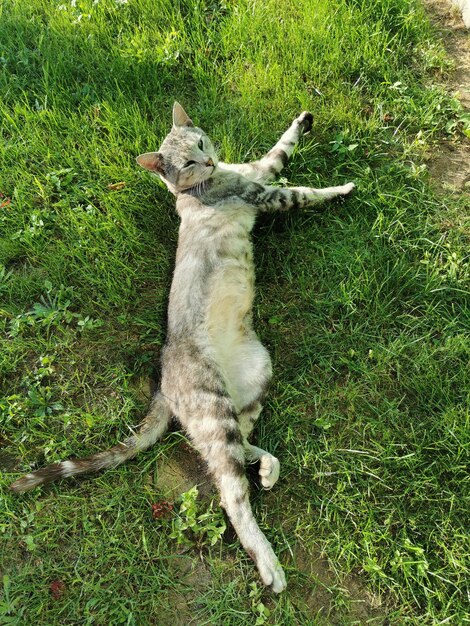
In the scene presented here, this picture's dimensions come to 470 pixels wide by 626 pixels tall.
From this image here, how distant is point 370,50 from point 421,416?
2533 millimetres

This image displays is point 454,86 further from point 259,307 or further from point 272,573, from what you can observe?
point 272,573

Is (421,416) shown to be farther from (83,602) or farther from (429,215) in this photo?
(83,602)

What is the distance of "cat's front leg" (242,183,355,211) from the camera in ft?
9.87

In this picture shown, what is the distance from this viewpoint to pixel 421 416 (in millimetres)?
2486

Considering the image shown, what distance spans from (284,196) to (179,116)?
33.9 inches

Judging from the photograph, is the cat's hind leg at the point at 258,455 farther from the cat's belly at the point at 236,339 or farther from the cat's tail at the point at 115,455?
the cat's tail at the point at 115,455

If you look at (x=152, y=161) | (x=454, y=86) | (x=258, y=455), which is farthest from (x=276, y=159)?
(x=258, y=455)

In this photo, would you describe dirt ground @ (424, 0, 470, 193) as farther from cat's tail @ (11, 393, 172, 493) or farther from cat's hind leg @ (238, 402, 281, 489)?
cat's tail @ (11, 393, 172, 493)

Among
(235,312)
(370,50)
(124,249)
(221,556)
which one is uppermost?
(370,50)

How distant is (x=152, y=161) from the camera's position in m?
3.01

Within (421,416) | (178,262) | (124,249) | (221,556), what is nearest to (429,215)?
(421,416)

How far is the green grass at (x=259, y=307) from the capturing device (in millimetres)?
2240

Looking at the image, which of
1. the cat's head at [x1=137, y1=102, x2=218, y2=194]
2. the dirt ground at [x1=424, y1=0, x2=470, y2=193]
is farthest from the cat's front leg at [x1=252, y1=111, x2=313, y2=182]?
the dirt ground at [x1=424, y1=0, x2=470, y2=193]

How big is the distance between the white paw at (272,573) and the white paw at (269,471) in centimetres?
32
